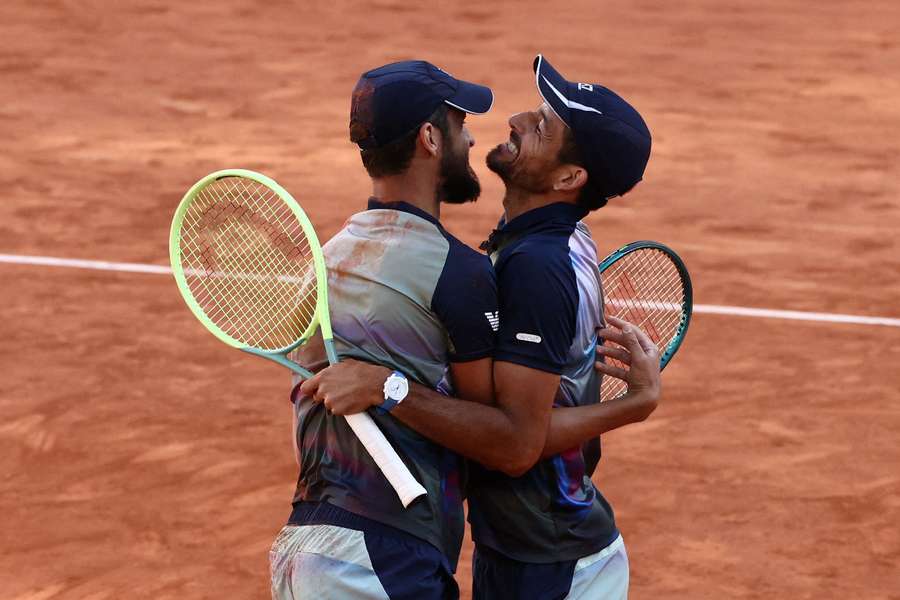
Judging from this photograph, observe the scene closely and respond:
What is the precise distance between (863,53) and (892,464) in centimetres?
834

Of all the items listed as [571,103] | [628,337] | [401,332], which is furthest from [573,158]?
[401,332]

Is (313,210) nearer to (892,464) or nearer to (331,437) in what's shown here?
(892,464)

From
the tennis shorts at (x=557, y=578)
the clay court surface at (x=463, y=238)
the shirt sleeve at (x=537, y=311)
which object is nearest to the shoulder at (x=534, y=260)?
the shirt sleeve at (x=537, y=311)

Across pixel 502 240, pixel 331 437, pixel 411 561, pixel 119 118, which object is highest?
pixel 502 240

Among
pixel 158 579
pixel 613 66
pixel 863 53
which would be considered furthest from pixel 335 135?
pixel 158 579

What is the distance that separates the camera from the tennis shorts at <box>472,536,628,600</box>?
14.5ft

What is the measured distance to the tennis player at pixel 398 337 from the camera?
3996 mm

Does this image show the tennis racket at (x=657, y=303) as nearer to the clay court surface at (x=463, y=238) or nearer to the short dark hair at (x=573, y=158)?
the short dark hair at (x=573, y=158)

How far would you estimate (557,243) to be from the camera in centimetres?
422

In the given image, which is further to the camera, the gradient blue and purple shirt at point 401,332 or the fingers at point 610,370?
the fingers at point 610,370

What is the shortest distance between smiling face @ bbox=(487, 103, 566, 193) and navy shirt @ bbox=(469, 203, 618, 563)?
3.7 inches

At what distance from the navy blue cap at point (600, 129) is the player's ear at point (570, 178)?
1.1 inches

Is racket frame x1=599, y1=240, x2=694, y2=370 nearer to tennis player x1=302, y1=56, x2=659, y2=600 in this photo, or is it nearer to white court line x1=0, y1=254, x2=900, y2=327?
tennis player x1=302, y1=56, x2=659, y2=600

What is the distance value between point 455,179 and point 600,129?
1.63 ft
